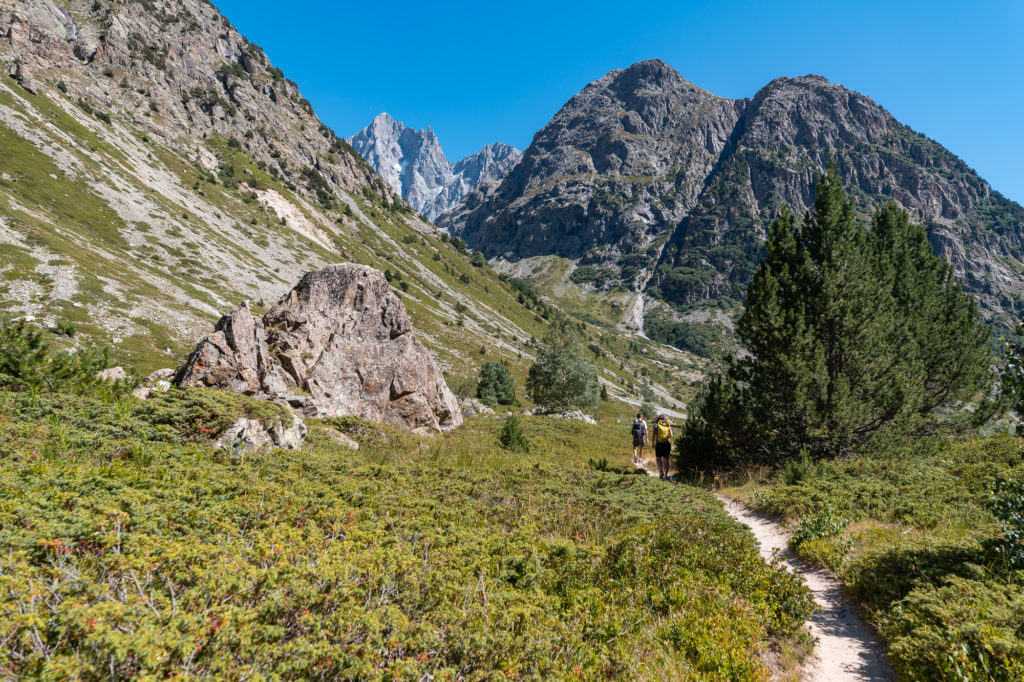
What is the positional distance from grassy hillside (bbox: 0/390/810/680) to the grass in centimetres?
133

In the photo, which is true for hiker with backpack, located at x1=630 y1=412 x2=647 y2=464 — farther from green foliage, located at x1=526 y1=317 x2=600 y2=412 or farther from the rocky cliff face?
the rocky cliff face

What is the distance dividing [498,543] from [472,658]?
2.62 m

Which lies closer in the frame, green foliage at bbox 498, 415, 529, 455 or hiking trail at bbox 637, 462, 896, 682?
hiking trail at bbox 637, 462, 896, 682

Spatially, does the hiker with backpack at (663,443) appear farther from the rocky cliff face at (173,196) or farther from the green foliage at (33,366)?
the rocky cliff face at (173,196)

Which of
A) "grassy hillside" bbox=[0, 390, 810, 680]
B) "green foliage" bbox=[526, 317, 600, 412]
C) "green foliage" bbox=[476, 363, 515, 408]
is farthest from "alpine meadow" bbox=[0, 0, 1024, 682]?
"green foliage" bbox=[476, 363, 515, 408]

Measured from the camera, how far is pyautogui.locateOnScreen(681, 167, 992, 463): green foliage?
1516 centimetres

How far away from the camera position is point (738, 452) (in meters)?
16.8

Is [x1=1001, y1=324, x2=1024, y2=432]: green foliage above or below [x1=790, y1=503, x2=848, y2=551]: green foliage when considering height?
above

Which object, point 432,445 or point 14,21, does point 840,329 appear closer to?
point 432,445

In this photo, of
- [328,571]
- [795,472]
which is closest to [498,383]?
[795,472]

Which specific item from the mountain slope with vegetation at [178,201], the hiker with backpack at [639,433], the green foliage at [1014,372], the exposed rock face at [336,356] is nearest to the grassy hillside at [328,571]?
the green foliage at [1014,372]

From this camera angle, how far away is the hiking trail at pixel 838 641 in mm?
5188

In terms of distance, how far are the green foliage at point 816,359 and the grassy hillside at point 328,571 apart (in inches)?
325

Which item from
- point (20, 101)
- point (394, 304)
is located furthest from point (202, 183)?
point (394, 304)
